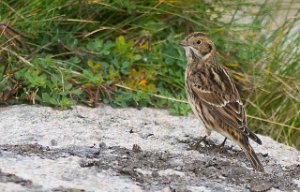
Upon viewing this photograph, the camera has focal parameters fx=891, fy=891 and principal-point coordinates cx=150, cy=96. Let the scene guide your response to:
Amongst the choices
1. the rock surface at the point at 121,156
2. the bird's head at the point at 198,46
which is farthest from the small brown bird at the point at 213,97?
the rock surface at the point at 121,156

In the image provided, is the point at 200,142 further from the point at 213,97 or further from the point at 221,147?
the point at 213,97

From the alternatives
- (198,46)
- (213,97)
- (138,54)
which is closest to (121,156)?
(213,97)

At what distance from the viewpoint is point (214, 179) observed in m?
5.96

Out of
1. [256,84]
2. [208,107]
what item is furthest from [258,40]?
[208,107]

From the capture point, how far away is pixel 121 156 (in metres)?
6.16

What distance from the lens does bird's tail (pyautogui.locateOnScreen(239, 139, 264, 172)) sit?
6.28 meters

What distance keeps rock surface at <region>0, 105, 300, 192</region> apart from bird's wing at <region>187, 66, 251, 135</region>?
0.26 m

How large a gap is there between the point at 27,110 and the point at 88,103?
585mm

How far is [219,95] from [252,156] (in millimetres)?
860

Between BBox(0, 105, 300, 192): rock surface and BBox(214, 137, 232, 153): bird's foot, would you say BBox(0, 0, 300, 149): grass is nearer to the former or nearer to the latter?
BBox(0, 105, 300, 192): rock surface

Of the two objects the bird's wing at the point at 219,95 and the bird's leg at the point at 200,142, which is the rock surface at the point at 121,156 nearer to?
the bird's leg at the point at 200,142

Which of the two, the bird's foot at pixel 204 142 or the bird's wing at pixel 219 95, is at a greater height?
the bird's wing at pixel 219 95

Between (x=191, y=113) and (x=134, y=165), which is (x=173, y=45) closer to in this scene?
(x=191, y=113)

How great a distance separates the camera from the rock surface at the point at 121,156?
5.58 metres
